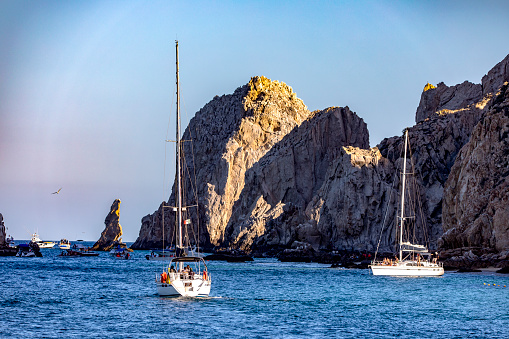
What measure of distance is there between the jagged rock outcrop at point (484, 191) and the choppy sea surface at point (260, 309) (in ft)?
51.7

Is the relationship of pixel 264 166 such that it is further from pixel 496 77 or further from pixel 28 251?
pixel 28 251

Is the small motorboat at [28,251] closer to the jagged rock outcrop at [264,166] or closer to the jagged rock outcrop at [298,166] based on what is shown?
the jagged rock outcrop at [264,166]

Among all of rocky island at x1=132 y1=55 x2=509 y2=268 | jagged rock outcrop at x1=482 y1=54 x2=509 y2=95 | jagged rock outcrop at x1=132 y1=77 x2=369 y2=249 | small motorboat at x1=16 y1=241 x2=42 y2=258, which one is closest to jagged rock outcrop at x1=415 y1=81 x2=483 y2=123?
rocky island at x1=132 y1=55 x2=509 y2=268

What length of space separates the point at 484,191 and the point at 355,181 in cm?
4104

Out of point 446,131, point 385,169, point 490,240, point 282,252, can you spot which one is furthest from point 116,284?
point 446,131

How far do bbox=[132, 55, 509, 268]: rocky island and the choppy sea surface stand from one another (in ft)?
81.3

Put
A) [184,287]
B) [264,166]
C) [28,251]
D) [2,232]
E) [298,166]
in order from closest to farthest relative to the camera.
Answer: [184,287]
[2,232]
[28,251]
[264,166]
[298,166]

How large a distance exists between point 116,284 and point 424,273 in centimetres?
3623

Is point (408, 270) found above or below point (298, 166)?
below

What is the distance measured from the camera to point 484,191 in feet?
316

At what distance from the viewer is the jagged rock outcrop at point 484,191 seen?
88.6 meters

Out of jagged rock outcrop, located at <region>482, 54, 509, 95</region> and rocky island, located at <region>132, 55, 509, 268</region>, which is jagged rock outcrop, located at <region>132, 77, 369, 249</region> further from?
jagged rock outcrop, located at <region>482, 54, 509, 95</region>

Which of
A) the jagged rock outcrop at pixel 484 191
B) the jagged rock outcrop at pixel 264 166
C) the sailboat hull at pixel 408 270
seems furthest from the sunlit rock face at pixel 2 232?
the jagged rock outcrop at pixel 484 191

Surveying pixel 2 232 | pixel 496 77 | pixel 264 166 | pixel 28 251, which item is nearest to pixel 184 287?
pixel 2 232
